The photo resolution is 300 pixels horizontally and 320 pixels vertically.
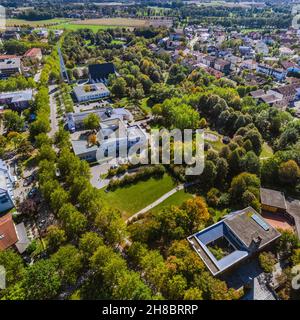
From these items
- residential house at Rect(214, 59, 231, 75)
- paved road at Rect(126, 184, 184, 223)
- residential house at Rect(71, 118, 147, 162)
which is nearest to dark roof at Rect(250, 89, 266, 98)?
residential house at Rect(214, 59, 231, 75)

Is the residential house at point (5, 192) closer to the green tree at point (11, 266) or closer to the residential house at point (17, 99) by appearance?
the green tree at point (11, 266)

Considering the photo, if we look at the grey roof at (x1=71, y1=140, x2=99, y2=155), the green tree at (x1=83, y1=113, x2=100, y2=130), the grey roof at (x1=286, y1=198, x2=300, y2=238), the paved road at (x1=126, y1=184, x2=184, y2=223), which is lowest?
the paved road at (x1=126, y1=184, x2=184, y2=223)

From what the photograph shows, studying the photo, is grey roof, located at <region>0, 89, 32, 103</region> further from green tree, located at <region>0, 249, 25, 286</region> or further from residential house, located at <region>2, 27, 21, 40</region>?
residential house, located at <region>2, 27, 21, 40</region>

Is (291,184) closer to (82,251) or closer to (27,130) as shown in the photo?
(82,251)

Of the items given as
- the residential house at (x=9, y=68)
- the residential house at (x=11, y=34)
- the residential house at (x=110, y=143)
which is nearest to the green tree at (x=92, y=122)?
the residential house at (x=110, y=143)

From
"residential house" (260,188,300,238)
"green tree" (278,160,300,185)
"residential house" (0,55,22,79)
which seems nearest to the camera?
"residential house" (260,188,300,238)

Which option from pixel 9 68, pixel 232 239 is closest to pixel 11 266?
pixel 232 239
